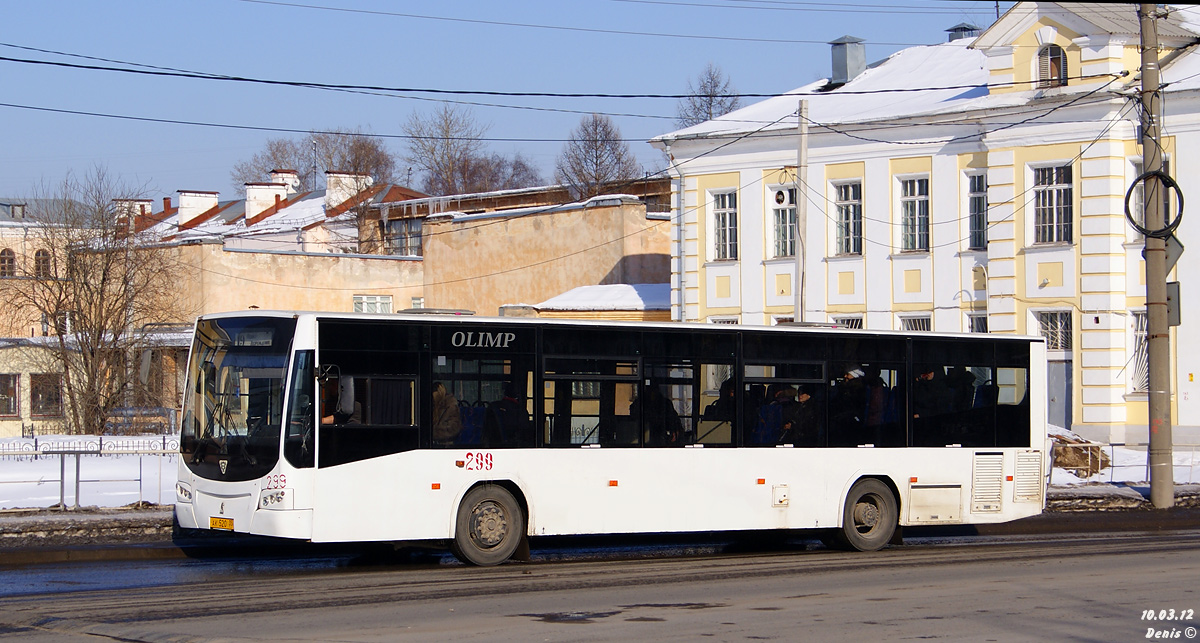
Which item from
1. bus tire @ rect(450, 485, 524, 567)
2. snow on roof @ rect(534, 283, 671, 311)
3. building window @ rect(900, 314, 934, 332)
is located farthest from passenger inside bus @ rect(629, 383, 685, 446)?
snow on roof @ rect(534, 283, 671, 311)

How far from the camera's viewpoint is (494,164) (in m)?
95.2

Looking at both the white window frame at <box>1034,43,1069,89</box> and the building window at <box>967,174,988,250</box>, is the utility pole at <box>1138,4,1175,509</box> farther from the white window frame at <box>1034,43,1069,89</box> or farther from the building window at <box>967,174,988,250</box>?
the building window at <box>967,174,988,250</box>

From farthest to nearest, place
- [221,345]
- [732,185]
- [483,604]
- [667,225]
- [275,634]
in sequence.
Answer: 1. [667,225]
2. [732,185]
3. [221,345]
4. [483,604]
5. [275,634]

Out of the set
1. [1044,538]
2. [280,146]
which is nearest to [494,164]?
[280,146]

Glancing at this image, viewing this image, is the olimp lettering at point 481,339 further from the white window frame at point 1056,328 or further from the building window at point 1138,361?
the building window at point 1138,361

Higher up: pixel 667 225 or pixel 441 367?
pixel 667 225

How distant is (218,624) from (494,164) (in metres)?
86.5

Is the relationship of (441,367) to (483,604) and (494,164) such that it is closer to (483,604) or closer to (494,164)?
(483,604)

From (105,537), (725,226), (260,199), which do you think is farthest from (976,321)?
(260,199)

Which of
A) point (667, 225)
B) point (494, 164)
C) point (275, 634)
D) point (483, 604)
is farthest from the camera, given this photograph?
point (494, 164)

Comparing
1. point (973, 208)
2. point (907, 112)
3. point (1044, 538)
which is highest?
point (907, 112)

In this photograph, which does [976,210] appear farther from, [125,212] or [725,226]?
[125,212]

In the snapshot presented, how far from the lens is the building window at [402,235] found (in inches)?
2542

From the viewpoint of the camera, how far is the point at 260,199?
7744 centimetres
